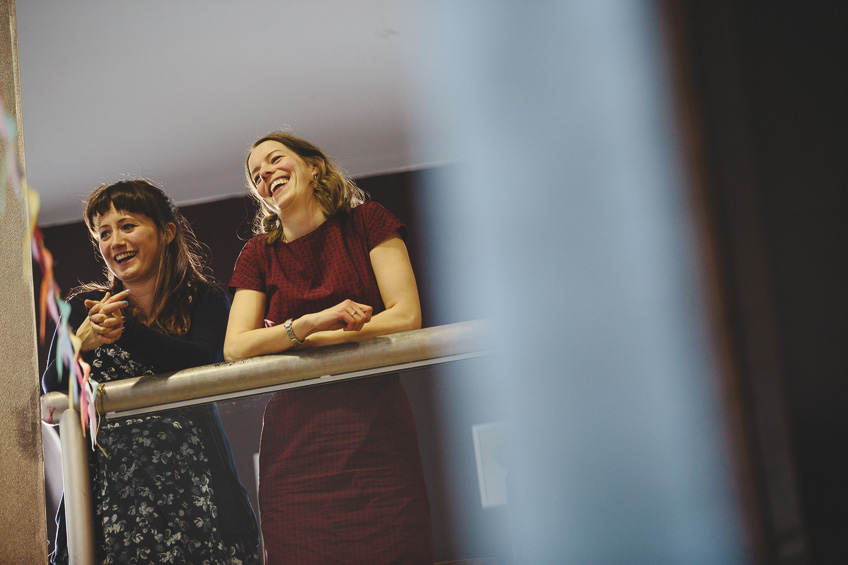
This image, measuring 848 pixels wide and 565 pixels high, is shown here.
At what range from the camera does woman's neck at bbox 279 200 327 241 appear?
1114 millimetres

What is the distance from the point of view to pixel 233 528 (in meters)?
0.96

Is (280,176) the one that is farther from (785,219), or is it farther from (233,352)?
(785,219)

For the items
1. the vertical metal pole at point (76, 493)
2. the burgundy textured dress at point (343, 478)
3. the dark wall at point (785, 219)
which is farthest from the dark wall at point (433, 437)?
the dark wall at point (785, 219)

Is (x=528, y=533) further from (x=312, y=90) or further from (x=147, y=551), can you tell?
(x=312, y=90)

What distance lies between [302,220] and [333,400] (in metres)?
0.34

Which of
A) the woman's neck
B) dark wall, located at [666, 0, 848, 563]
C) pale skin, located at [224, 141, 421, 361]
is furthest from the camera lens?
the woman's neck

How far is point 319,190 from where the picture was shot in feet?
3.72

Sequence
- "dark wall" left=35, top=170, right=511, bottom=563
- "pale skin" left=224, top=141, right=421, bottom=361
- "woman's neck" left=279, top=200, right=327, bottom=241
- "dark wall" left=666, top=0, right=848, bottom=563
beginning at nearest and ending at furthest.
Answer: "dark wall" left=666, top=0, right=848, bottom=563, "dark wall" left=35, top=170, right=511, bottom=563, "pale skin" left=224, top=141, right=421, bottom=361, "woman's neck" left=279, top=200, right=327, bottom=241

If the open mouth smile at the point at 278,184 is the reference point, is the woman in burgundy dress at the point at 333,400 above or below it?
below

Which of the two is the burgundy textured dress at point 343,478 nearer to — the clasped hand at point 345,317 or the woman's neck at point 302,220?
the clasped hand at point 345,317

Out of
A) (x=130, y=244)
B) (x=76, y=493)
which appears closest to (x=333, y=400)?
(x=76, y=493)

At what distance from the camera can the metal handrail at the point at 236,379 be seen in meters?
Result: 0.92

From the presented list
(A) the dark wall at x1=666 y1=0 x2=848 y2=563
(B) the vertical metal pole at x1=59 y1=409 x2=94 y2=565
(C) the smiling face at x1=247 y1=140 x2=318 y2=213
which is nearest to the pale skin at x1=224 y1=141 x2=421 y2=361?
(C) the smiling face at x1=247 y1=140 x2=318 y2=213

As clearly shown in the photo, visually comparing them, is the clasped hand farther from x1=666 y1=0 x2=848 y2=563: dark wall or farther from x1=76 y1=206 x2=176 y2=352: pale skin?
x1=666 y1=0 x2=848 y2=563: dark wall
